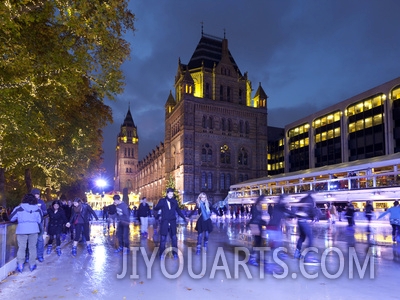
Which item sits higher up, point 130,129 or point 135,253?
point 130,129

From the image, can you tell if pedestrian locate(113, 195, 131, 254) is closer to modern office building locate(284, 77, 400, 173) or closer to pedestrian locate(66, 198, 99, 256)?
pedestrian locate(66, 198, 99, 256)

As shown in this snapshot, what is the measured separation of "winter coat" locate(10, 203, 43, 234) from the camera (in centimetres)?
769

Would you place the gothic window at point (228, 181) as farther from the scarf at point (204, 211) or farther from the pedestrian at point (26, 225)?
the pedestrian at point (26, 225)

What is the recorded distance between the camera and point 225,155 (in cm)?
6347

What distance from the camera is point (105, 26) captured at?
29.7ft

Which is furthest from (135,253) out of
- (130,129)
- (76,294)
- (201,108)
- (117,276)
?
(130,129)

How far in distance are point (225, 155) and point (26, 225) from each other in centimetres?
5634

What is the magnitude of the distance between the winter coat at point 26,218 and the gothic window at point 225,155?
182ft

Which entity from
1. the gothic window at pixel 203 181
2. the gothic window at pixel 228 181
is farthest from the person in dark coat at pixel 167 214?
the gothic window at pixel 228 181

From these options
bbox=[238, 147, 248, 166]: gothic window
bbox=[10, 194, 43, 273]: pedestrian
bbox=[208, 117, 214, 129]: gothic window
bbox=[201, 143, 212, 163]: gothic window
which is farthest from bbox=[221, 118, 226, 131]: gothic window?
bbox=[10, 194, 43, 273]: pedestrian

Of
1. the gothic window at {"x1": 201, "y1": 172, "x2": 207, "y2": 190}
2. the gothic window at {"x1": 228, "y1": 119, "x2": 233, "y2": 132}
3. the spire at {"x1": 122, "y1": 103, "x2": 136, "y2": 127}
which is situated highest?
the spire at {"x1": 122, "y1": 103, "x2": 136, "y2": 127}

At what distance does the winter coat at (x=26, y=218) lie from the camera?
7.69 metres

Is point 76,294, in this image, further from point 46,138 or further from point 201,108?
point 201,108

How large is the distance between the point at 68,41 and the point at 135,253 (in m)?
6.14
